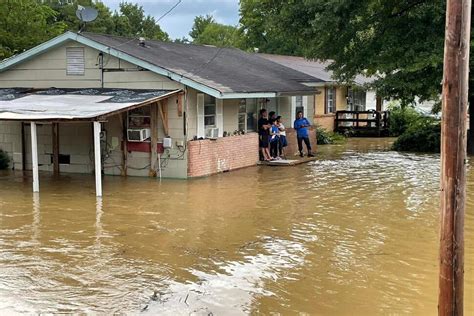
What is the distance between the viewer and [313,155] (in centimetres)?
2222

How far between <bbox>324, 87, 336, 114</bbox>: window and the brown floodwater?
13851 mm

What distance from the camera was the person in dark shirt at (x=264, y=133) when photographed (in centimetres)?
1956

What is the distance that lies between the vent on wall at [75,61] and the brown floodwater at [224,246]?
10.8 feet

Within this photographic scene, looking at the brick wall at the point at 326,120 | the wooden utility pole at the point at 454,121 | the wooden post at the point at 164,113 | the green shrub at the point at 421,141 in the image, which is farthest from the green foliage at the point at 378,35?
the wooden utility pole at the point at 454,121

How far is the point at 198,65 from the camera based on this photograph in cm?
1864

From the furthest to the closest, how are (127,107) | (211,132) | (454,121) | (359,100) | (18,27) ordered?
(359,100), (18,27), (211,132), (127,107), (454,121)

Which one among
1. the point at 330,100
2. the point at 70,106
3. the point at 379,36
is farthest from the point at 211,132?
the point at 330,100

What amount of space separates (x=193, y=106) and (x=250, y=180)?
2.57 meters

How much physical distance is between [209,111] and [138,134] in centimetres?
242

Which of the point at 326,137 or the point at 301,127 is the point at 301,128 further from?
the point at 326,137

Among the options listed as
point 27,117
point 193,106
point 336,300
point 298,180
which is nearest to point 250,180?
point 298,180

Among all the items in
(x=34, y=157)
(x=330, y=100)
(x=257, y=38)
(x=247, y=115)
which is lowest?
(x=34, y=157)

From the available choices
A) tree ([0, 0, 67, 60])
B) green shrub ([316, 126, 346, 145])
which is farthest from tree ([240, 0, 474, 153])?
tree ([0, 0, 67, 60])

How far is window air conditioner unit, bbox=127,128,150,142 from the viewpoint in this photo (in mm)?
16237
